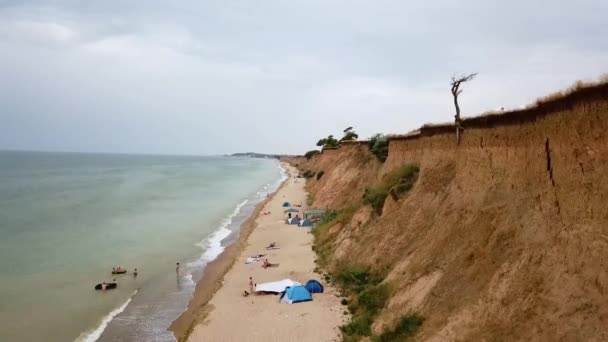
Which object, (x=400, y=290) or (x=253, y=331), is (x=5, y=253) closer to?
(x=253, y=331)

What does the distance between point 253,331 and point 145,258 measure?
64.7ft

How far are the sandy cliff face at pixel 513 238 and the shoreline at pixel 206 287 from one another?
8.58 metres

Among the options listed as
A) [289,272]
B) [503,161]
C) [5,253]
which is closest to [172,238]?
[5,253]

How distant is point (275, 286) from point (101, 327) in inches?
331

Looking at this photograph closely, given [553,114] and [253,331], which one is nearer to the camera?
[553,114]

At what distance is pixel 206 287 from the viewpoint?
1070 inches

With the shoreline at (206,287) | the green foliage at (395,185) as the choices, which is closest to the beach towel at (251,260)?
the shoreline at (206,287)

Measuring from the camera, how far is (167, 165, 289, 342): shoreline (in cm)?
Result: 2112

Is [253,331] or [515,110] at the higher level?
[515,110]

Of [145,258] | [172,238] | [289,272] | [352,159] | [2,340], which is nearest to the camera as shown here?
[2,340]

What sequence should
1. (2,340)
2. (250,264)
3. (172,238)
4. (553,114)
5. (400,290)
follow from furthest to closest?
(172,238)
(250,264)
(2,340)
(400,290)
(553,114)

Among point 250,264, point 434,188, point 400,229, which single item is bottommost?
point 250,264

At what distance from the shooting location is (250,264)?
3103cm

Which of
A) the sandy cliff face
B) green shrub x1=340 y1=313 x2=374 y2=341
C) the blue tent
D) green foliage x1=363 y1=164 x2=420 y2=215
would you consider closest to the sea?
the blue tent
